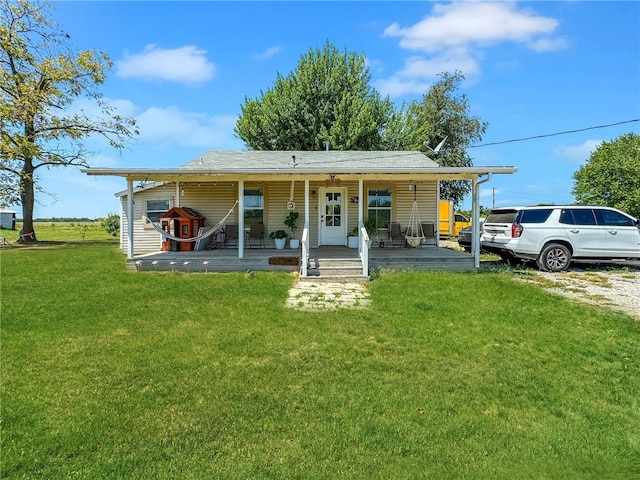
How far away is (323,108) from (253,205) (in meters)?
11.3

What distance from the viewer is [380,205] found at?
40.7 ft

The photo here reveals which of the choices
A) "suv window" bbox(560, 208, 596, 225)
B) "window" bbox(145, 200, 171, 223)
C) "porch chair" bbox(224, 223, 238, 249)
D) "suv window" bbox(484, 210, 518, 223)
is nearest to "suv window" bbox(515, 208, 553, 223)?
"suv window" bbox(484, 210, 518, 223)

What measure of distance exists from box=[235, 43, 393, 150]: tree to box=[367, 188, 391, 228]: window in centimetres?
908

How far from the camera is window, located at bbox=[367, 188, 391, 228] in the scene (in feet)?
40.6

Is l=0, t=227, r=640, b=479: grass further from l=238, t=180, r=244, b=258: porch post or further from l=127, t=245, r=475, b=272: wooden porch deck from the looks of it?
l=238, t=180, r=244, b=258: porch post

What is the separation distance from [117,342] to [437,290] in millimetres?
5403

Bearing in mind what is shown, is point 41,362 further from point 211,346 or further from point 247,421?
point 247,421

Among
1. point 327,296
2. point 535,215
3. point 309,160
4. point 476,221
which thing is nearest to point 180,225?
point 309,160

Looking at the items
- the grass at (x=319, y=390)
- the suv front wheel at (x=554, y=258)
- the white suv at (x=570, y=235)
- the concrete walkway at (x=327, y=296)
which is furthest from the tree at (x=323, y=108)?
the grass at (x=319, y=390)

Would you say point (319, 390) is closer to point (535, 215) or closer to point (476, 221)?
point (476, 221)

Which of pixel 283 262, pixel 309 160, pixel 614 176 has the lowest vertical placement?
pixel 283 262

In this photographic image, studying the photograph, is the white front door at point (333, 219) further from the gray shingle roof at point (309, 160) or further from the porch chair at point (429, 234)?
the porch chair at point (429, 234)

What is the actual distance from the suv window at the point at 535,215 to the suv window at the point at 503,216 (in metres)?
0.20

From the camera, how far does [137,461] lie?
8.87ft
